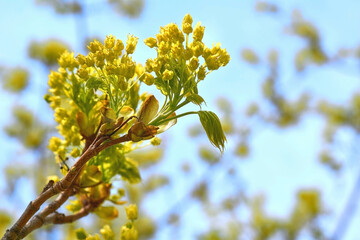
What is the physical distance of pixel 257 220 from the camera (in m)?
4.13

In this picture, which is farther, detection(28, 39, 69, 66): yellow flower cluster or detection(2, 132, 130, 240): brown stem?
detection(28, 39, 69, 66): yellow flower cluster

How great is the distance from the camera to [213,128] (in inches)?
30.1

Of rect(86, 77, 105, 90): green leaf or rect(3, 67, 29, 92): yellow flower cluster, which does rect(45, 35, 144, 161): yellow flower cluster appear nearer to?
rect(86, 77, 105, 90): green leaf

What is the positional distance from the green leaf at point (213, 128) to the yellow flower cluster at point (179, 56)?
64 millimetres

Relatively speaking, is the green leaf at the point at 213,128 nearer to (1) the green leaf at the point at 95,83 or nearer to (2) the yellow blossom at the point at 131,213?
(1) the green leaf at the point at 95,83

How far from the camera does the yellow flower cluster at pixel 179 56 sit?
30.4 inches

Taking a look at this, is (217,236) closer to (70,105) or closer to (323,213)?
(323,213)

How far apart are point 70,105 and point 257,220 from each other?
3.43 metres

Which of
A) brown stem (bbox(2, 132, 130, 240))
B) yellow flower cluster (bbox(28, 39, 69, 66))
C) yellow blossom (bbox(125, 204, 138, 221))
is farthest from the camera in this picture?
yellow flower cluster (bbox(28, 39, 69, 66))

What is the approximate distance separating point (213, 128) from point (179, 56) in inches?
5.2

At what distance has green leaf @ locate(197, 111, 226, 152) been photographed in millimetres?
762

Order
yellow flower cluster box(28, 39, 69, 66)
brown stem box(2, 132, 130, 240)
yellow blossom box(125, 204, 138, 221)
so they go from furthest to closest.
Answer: yellow flower cluster box(28, 39, 69, 66)
yellow blossom box(125, 204, 138, 221)
brown stem box(2, 132, 130, 240)

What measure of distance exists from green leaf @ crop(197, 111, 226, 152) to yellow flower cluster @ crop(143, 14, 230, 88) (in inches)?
2.5

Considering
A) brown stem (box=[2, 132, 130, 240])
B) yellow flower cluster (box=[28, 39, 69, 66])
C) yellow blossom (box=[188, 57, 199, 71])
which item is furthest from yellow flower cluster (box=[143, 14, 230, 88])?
yellow flower cluster (box=[28, 39, 69, 66])
